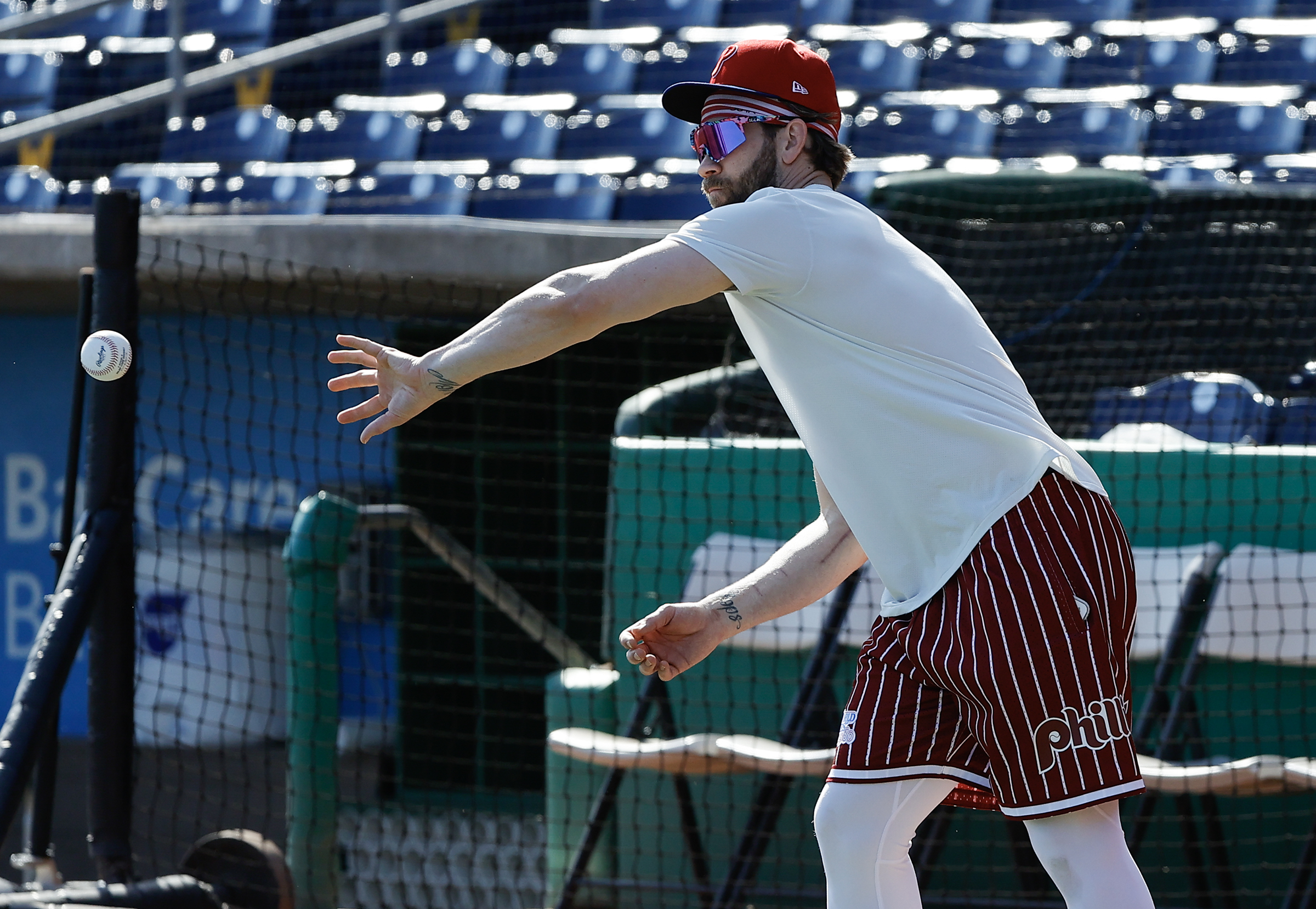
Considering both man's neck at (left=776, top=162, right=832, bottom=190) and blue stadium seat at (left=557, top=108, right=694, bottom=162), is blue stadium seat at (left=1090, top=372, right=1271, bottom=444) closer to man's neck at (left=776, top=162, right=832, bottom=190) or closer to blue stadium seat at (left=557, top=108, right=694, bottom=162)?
man's neck at (left=776, top=162, right=832, bottom=190)

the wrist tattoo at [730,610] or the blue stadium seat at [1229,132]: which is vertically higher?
the blue stadium seat at [1229,132]

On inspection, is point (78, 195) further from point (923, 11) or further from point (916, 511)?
point (916, 511)

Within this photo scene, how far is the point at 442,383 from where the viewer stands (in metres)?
2.05

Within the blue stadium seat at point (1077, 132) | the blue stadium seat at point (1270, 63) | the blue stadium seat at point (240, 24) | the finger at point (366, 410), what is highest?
the blue stadium seat at point (240, 24)

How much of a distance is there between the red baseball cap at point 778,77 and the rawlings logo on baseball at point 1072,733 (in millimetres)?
966

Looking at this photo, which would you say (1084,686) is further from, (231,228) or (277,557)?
(277,557)

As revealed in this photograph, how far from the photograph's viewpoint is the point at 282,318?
7070 millimetres

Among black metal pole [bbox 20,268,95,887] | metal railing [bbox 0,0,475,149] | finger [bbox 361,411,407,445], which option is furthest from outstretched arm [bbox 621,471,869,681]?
metal railing [bbox 0,0,475,149]

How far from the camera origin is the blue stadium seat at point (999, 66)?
28.0 feet

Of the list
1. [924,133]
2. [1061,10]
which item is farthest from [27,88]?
[1061,10]

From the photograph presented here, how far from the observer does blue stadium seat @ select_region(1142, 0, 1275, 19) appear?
8539mm

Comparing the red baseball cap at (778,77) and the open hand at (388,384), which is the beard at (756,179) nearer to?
the red baseball cap at (778,77)

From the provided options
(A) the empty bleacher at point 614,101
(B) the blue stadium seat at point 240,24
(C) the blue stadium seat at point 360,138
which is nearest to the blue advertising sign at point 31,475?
(A) the empty bleacher at point 614,101

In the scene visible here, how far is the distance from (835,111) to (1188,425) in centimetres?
348
